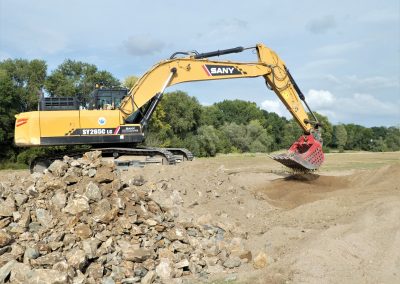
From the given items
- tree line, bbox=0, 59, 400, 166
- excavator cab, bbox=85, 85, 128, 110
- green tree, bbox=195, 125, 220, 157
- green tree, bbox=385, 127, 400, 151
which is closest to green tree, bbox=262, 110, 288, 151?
tree line, bbox=0, 59, 400, 166

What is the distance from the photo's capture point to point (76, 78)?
133 feet

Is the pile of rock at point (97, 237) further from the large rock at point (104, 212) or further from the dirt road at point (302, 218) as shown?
the dirt road at point (302, 218)

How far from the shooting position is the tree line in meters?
34.0

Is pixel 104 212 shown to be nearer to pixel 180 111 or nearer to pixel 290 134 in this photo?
pixel 180 111

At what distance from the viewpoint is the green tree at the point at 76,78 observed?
38750mm

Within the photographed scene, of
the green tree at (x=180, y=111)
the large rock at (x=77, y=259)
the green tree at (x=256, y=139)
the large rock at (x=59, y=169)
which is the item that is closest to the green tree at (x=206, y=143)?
the green tree at (x=180, y=111)

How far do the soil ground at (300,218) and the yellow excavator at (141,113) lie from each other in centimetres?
140

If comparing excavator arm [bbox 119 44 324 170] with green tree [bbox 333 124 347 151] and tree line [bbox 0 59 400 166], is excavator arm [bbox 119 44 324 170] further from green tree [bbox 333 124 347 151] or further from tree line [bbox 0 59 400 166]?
green tree [bbox 333 124 347 151]

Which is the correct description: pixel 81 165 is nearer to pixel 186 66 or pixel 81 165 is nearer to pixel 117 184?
pixel 117 184

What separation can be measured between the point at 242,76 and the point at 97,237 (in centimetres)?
956

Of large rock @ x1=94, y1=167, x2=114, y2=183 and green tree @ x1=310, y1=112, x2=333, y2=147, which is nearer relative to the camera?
large rock @ x1=94, y1=167, x2=114, y2=183

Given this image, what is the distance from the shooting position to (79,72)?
41031mm

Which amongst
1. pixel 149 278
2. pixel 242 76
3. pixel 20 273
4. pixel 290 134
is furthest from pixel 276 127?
Result: pixel 20 273

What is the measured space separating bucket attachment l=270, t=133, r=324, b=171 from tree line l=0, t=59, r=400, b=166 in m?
7.79
